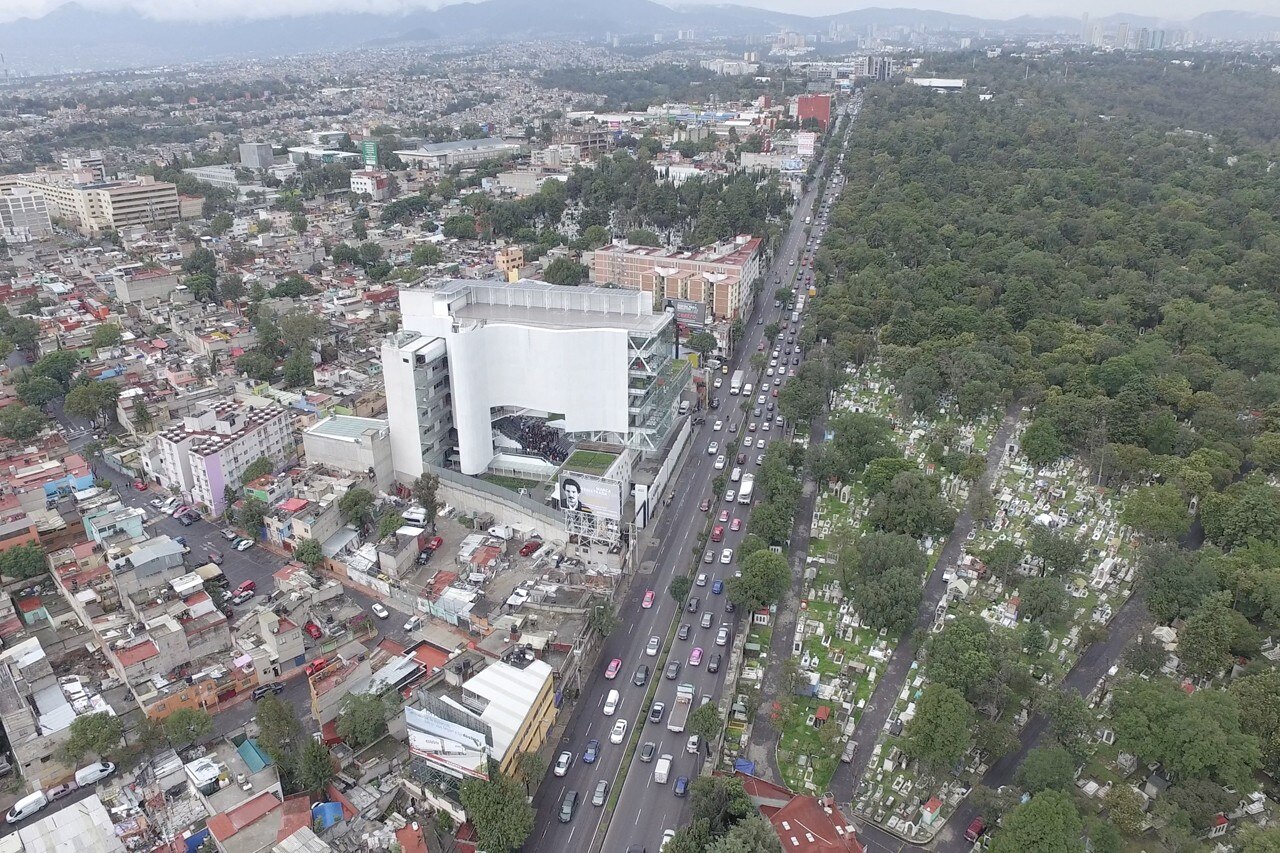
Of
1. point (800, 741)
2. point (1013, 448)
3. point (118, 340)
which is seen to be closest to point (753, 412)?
point (1013, 448)

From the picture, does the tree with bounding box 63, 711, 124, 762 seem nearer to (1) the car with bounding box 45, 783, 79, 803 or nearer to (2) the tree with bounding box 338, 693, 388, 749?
(1) the car with bounding box 45, 783, 79, 803

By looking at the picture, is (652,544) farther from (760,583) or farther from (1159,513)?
(1159,513)

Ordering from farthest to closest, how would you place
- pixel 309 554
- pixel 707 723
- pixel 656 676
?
pixel 309 554 → pixel 656 676 → pixel 707 723

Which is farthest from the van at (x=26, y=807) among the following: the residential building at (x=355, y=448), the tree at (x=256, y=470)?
the residential building at (x=355, y=448)

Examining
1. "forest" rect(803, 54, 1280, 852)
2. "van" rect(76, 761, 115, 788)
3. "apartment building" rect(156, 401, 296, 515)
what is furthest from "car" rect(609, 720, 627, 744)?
"apartment building" rect(156, 401, 296, 515)

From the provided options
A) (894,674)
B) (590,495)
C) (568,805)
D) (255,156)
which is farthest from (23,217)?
(894,674)
